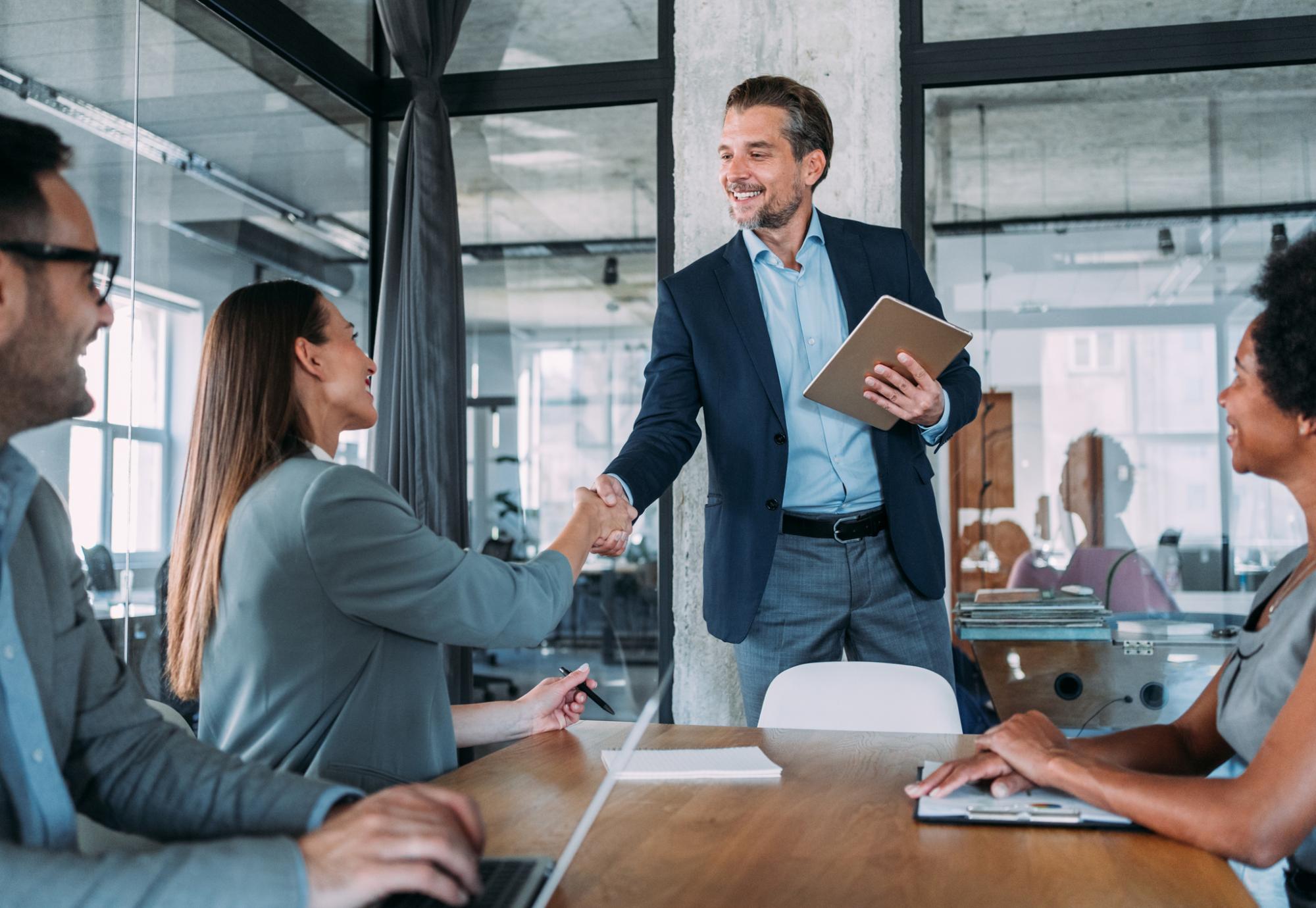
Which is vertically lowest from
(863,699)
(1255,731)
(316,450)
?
(863,699)

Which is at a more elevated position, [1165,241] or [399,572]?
[1165,241]

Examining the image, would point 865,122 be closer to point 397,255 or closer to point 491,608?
point 397,255

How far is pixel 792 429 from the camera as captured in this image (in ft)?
8.87

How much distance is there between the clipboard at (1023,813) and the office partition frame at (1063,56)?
2.43m

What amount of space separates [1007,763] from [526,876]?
0.69m

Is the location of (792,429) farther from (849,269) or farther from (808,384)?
(849,269)

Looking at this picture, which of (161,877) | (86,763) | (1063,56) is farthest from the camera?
(1063,56)

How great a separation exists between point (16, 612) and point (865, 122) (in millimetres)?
2948

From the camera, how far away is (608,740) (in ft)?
6.09

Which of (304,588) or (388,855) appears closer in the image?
(388,855)

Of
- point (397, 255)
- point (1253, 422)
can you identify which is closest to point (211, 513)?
point (1253, 422)

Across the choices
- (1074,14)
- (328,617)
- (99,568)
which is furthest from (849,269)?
(99,568)

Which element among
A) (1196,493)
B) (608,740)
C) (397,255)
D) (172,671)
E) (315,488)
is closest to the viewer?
(315,488)

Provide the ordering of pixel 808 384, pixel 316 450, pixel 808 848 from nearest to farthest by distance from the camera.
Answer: pixel 808 848, pixel 316 450, pixel 808 384
